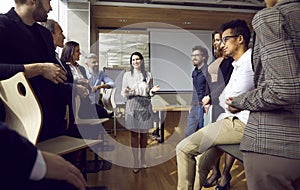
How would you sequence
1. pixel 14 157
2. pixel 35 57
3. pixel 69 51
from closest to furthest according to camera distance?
1. pixel 14 157
2. pixel 35 57
3. pixel 69 51

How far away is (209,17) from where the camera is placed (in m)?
5.25

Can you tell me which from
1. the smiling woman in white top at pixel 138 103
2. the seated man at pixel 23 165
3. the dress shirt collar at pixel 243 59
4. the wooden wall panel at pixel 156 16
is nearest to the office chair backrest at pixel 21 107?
the seated man at pixel 23 165

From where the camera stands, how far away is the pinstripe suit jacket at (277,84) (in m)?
0.90

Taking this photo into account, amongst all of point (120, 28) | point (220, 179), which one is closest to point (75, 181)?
point (220, 179)

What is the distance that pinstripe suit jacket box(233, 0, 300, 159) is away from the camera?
2.96ft

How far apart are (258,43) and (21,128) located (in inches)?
41.5

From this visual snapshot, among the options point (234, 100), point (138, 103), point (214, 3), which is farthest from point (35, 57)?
point (214, 3)

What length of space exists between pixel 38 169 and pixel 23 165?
0.15 ft

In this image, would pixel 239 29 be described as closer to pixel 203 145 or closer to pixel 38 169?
pixel 203 145

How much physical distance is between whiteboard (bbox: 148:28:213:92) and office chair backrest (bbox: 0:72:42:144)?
515 centimetres

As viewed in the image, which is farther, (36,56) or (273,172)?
(36,56)

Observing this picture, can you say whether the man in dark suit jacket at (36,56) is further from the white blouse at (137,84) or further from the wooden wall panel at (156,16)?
the wooden wall panel at (156,16)

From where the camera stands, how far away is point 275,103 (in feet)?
3.10

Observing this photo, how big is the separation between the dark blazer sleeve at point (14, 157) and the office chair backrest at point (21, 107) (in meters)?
0.32
